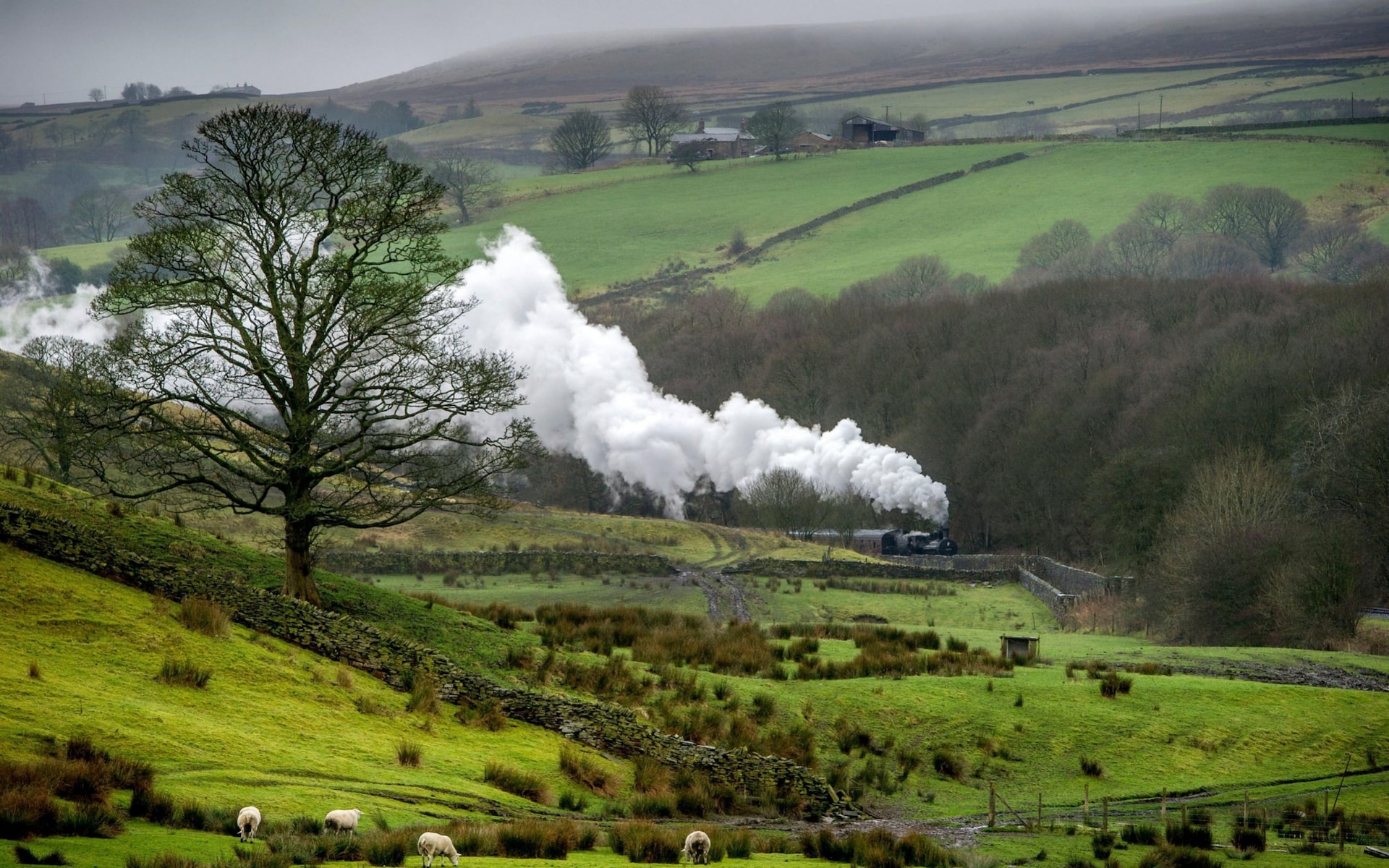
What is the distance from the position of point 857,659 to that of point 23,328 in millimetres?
88478

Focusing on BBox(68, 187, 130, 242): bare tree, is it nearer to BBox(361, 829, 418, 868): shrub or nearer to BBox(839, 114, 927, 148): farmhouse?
BBox(839, 114, 927, 148): farmhouse

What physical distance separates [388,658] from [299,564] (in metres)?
3.80

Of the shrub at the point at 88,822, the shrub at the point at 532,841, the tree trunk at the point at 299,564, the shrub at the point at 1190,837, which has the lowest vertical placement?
the shrub at the point at 1190,837

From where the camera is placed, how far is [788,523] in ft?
278

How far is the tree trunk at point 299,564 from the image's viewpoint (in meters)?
27.8

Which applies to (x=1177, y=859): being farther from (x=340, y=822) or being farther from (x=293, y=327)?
(x=293, y=327)

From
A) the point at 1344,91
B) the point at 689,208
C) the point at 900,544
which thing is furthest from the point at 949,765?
the point at 1344,91

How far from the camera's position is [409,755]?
2047 cm

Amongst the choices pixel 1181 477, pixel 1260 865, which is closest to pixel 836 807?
pixel 1260 865

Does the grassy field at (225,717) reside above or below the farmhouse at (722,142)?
below

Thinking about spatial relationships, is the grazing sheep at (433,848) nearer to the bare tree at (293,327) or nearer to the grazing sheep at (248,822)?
the grazing sheep at (248,822)

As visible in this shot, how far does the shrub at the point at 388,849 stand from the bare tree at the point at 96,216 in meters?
182

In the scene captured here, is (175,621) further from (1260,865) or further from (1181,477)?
(1181,477)

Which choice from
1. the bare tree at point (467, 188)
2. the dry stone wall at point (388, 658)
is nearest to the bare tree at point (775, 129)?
the bare tree at point (467, 188)
